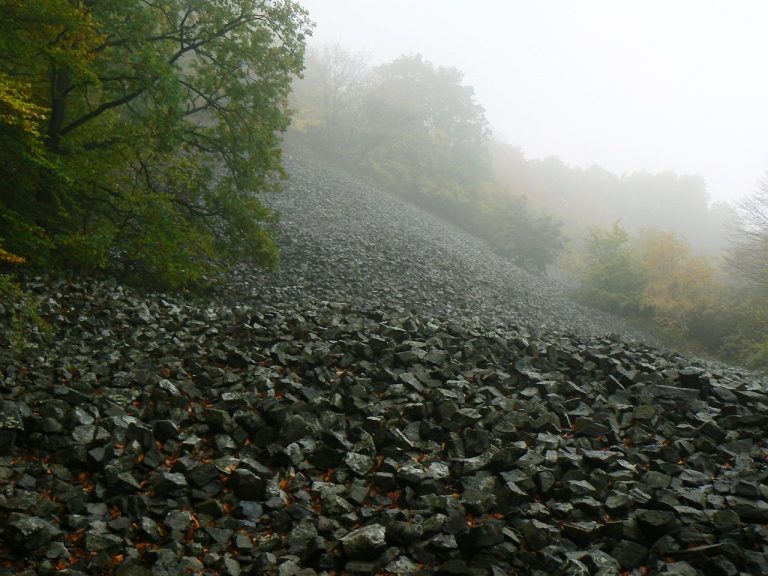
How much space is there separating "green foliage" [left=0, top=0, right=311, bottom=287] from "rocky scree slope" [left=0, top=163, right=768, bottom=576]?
5.31 ft

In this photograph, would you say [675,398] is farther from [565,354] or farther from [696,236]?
[696,236]

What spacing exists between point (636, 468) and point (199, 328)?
8802mm

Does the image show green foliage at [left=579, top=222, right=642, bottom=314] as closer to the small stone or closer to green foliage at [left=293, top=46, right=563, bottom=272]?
green foliage at [left=293, top=46, right=563, bottom=272]

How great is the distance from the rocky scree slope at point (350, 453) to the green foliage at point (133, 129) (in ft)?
5.31

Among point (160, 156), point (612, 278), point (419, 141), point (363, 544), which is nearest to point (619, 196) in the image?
point (419, 141)

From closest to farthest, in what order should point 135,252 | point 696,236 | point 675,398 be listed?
point 675,398 < point 135,252 < point 696,236

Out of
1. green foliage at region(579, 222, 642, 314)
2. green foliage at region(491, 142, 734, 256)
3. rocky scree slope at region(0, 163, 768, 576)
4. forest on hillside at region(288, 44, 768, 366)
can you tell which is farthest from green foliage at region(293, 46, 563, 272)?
Result: rocky scree slope at region(0, 163, 768, 576)

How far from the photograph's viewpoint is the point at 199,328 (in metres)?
11.3

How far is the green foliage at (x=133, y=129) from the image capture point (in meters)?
10.4

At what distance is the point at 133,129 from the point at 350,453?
9954 mm

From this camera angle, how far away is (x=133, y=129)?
12719 mm

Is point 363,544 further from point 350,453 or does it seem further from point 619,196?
point 619,196

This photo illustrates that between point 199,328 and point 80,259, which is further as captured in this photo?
point 80,259

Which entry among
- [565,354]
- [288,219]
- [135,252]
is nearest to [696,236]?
[288,219]
